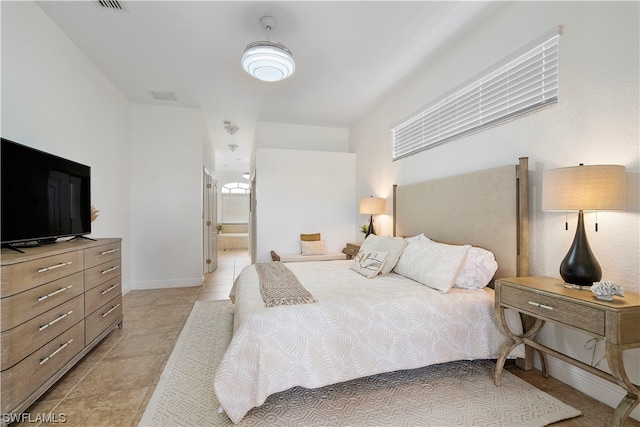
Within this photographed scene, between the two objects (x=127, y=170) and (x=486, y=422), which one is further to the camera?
(x=127, y=170)

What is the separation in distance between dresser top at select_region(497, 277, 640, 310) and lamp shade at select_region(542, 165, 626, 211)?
1.53 ft

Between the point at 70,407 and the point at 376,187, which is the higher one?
the point at 376,187

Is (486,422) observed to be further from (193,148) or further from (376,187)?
(193,148)

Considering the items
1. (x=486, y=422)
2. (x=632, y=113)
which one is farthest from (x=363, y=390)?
(x=632, y=113)

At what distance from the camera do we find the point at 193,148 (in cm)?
470

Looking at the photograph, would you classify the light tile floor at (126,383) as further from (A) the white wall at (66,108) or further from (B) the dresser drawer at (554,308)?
(A) the white wall at (66,108)

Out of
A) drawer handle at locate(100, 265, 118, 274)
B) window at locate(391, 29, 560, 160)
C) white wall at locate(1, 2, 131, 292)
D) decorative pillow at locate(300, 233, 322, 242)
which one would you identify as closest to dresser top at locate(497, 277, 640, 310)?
window at locate(391, 29, 560, 160)

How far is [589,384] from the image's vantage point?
1.87 m

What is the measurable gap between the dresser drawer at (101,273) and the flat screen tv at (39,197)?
352mm

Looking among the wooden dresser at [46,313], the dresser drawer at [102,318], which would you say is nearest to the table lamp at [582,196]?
the wooden dresser at [46,313]

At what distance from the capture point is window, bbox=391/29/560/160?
212 centimetres

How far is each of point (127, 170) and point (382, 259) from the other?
4004mm

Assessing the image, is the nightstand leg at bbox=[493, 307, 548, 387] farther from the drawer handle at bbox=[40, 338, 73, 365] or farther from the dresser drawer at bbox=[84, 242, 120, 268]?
the dresser drawer at bbox=[84, 242, 120, 268]

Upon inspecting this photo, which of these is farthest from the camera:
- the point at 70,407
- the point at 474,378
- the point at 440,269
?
the point at 440,269
